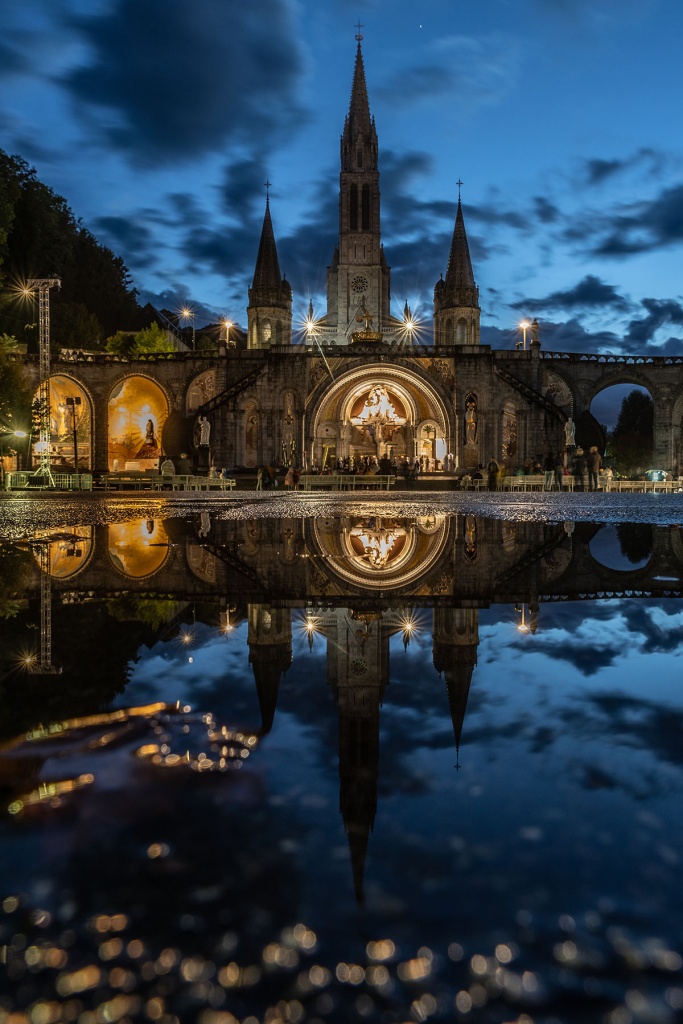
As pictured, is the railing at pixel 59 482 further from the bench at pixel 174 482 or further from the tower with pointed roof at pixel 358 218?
the tower with pointed roof at pixel 358 218

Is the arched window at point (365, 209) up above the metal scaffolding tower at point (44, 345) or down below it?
above

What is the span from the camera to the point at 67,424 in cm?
4422

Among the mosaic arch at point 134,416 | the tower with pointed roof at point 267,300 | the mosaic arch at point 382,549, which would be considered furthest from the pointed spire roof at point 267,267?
the mosaic arch at point 382,549

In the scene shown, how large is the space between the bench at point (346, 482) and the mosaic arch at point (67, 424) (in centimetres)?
1688

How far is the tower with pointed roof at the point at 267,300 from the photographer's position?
57.3m

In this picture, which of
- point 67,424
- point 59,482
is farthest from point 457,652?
point 67,424

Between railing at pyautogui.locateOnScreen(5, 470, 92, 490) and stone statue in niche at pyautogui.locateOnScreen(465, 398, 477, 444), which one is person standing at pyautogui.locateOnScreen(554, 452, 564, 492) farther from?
railing at pyautogui.locateOnScreen(5, 470, 92, 490)

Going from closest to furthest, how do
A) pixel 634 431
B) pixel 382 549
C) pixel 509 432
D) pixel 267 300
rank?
1. pixel 382 549
2. pixel 509 432
3. pixel 267 300
4. pixel 634 431

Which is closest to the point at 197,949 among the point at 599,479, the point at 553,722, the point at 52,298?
the point at 553,722

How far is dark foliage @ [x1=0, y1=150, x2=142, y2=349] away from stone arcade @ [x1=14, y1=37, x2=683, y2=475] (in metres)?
4.30

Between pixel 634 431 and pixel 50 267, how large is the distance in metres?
51.0

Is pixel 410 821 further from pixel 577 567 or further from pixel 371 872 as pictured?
pixel 577 567

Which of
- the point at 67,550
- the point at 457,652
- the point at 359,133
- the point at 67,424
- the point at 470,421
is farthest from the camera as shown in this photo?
the point at 359,133

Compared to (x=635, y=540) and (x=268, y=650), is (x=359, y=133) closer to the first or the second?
(x=635, y=540)
